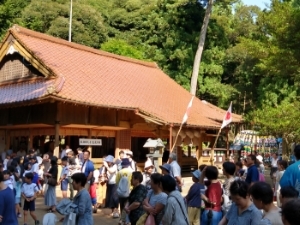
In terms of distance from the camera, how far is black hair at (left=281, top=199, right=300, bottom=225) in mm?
2477

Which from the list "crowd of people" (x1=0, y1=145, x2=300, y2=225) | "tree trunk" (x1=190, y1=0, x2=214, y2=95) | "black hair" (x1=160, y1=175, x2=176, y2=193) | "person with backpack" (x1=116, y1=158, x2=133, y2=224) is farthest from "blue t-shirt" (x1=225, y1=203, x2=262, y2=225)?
"tree trunk" (x1=190, y1=0, x2=214, y2=95)

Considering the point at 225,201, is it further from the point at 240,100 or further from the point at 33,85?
the point at 240,100

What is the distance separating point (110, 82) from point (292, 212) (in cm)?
Result: 1603

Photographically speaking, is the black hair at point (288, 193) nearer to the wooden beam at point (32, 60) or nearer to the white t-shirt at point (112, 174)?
the white t-shirt at point (112, 174)

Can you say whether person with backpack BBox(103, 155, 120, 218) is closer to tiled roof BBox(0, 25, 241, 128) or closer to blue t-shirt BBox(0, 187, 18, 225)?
tiled roof BBox(0, 25, 241, 128)

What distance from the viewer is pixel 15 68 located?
57.1 ft

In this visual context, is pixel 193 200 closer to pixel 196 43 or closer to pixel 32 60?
pixel 32 60

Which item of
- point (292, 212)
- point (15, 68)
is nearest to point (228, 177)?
point (292, 212)

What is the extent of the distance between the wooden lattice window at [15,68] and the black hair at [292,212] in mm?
Answer: 14830

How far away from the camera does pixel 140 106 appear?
55.2 ft

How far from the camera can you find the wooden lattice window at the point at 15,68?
55.0 ft

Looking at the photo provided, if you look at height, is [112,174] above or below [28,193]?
above

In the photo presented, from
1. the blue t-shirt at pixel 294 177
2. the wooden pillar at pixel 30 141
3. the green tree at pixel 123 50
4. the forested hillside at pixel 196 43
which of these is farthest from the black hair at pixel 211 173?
the green tree at pixel 123 50

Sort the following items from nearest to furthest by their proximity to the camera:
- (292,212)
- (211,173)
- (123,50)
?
(292,212) < (211,173) < (123,50)
